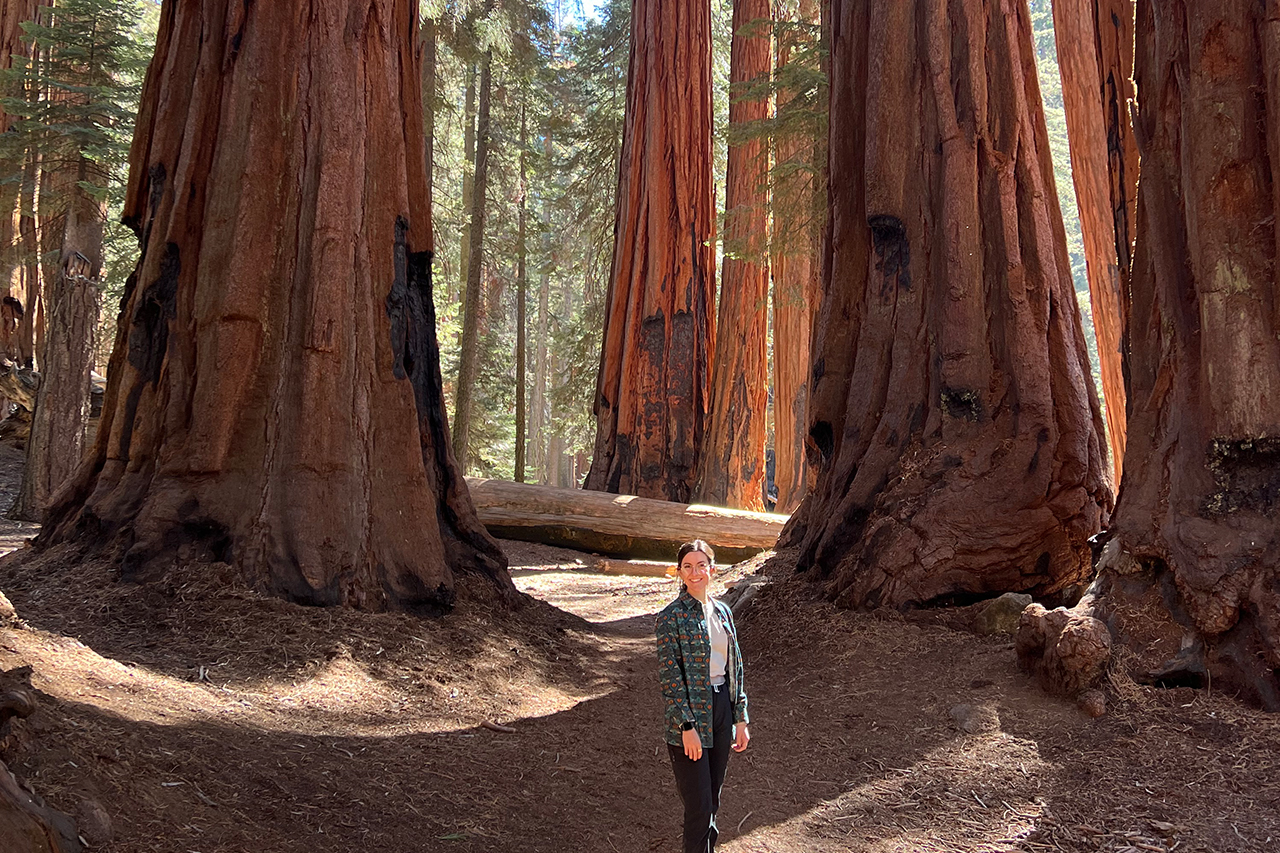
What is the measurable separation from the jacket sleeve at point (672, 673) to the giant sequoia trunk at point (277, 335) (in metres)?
2.86

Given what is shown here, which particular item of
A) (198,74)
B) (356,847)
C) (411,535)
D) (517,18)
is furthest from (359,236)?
(517,18)

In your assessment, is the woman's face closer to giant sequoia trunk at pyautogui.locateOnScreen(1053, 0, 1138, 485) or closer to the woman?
the woman

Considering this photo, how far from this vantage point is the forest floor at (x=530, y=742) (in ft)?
9.82

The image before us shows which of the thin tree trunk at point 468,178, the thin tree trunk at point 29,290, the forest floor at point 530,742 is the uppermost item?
the thin tree trunk at point 468,178

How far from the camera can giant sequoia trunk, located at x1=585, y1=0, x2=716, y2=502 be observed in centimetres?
1370

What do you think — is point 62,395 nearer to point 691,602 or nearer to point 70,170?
point 70,170

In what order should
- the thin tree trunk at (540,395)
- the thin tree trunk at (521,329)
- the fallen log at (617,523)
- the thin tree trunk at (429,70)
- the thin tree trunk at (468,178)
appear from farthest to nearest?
the thin tree trunk at (540,395) < the thin tree trunk at (468,178) < the thin tree trunk at (521,329) < the thin tree trunk at (429,70) < the fallen log at (617,523)

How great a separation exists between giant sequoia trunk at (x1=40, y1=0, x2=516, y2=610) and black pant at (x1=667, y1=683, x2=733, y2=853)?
2.96 metres

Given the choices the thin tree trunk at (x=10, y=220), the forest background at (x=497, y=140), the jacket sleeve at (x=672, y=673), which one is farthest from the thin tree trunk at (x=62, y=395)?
the jacket sleeve at (x=672, y=673)

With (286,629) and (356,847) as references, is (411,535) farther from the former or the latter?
(356,847)

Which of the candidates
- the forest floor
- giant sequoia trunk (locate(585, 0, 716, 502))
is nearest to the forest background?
giant sequoia trunk (locate(585, 0, 716, 502))

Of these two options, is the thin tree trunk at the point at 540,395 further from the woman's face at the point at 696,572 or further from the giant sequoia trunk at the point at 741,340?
the woman's face at the point at 696,572

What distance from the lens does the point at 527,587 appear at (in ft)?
30.5

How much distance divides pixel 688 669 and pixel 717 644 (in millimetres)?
141
